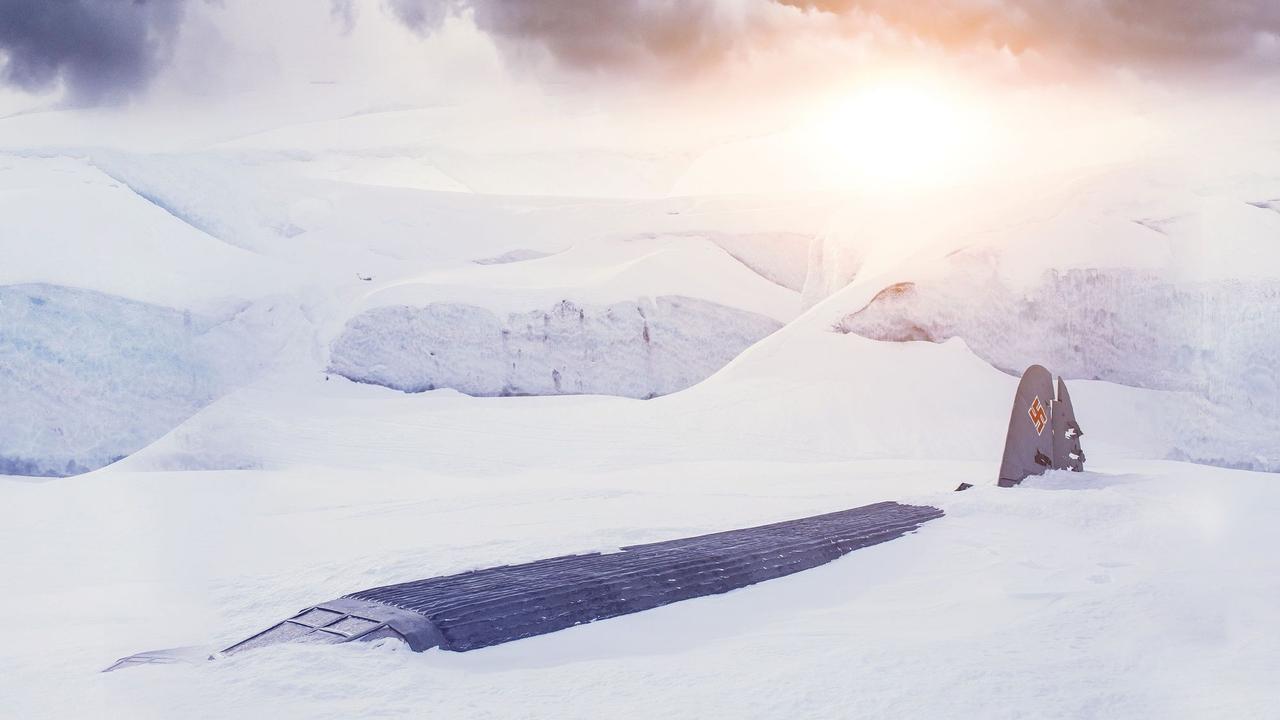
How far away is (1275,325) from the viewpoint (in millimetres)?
13242

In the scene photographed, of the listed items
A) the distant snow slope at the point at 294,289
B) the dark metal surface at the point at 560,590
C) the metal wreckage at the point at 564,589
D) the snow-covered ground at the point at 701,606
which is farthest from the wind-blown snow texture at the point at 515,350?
the dark metal surface at the point at 560,590

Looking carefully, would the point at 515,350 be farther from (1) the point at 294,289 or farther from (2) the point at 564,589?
(2) the point at 564,589

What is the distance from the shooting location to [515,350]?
18156 millimetres

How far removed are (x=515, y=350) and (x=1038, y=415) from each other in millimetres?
11778

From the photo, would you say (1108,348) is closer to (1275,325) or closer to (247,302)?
(1275,325)

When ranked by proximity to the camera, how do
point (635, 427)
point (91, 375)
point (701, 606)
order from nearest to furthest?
point (701, 606), point (635, 427), point (91, 375)

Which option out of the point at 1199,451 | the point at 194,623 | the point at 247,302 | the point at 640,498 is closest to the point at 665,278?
the point at 247,302

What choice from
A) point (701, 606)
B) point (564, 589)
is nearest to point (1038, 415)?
point (701, 606)

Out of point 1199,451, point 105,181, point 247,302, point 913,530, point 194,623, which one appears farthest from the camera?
point 105,181

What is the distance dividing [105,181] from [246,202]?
2.98m

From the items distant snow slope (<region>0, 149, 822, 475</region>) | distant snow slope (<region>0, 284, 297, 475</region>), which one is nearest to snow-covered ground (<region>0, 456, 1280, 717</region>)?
distant snow slope (<region>0, 284, 297, 475</region>)

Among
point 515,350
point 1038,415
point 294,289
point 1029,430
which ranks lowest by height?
point 1029,430

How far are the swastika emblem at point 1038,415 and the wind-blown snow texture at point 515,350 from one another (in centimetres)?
1101

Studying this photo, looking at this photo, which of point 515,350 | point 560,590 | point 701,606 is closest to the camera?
point 560,590
